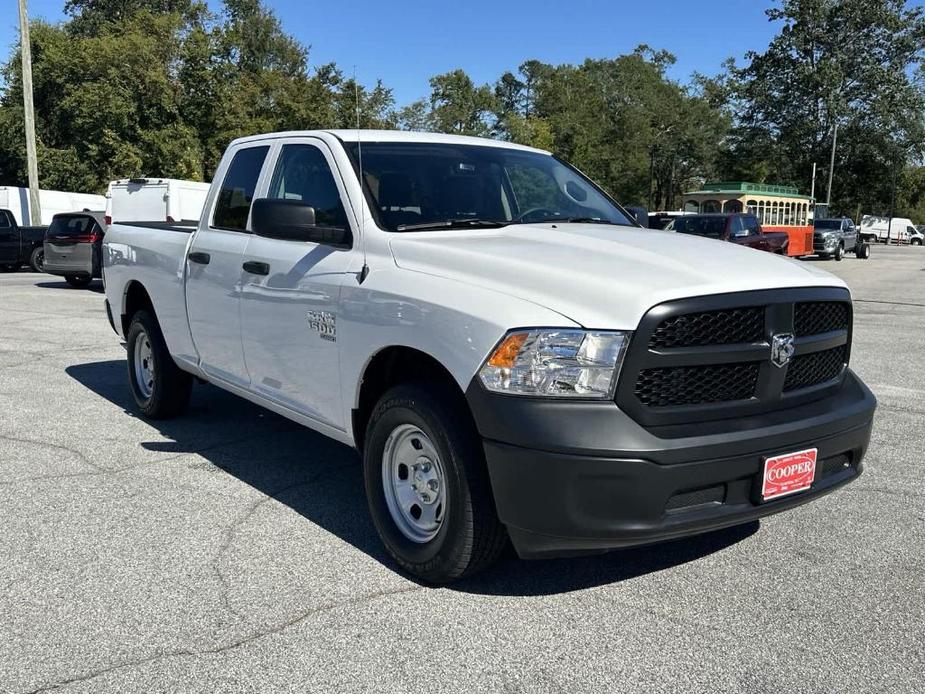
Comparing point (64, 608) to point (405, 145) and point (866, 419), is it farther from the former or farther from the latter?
point (866, 419)

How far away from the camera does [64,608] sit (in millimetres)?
3480

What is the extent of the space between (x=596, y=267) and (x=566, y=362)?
523 mm

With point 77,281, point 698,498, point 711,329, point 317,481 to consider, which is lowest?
point 77,281

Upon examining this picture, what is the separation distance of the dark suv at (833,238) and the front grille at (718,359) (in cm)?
3584

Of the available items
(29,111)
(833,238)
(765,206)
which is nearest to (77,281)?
(29,111)

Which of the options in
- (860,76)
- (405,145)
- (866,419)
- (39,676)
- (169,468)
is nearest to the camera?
(39,676)

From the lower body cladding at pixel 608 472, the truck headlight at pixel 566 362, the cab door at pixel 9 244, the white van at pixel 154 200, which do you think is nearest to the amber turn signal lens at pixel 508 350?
the truck headlight at pixel 566 362

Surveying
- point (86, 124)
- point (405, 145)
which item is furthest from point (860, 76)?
point (405, 145)

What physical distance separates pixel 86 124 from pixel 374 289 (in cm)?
4270

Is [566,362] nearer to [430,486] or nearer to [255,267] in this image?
[430,486]

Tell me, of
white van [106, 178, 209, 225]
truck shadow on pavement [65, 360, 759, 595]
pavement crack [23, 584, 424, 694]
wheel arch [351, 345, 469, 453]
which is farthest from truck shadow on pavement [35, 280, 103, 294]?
pavement crack [23, 584, 424, 694]

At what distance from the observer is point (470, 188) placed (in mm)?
4730

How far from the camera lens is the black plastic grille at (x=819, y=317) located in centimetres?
359

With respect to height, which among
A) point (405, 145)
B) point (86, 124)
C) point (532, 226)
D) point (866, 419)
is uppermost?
point (86, 124)
